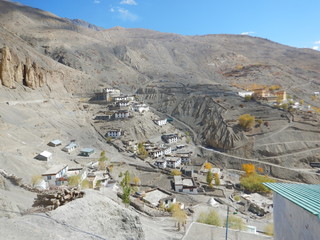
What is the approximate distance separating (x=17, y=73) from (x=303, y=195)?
201ft

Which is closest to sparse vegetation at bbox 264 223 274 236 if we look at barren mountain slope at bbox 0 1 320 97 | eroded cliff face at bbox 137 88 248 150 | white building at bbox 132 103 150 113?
eroded cliff face at bbox 137 88 248 150

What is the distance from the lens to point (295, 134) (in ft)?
163

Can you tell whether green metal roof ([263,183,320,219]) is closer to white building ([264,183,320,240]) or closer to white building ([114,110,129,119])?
white building ([264,183,320,240])

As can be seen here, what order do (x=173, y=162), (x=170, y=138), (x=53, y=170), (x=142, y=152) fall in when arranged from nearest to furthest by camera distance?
1. (x=53, y=170)
2. (x=173, y=162)
3. (x=142, y=152)
4. (x=170, y=138)

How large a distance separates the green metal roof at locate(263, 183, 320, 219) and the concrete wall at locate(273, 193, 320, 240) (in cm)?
26

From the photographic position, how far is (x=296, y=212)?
845cm

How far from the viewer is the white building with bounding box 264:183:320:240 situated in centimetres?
734

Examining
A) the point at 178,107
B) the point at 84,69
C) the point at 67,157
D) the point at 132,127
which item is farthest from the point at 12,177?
the point at 84,69

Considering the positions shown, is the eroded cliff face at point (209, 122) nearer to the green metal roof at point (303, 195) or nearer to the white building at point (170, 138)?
the white building at point (170, 138)

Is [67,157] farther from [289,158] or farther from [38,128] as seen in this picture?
[289,158]

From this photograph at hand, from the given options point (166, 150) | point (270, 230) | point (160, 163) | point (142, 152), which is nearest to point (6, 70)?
point (142, 152)

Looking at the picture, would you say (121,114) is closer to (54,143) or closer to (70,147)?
(70,147)

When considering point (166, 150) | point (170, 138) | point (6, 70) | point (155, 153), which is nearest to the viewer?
point (155, 153)

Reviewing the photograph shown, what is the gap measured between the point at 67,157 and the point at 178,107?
42990mm
